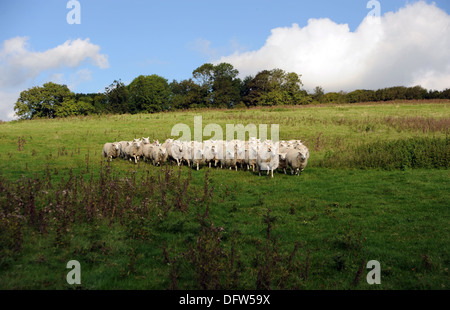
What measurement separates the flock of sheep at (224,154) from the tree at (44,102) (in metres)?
54.2

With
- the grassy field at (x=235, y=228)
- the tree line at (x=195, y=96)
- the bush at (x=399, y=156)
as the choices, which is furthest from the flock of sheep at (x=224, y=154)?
the tree line at (x=195, y=96)

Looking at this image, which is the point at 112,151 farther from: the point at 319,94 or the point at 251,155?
the point at 319,94

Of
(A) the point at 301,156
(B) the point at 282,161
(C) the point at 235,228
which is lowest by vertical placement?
(C) the point at 235,228

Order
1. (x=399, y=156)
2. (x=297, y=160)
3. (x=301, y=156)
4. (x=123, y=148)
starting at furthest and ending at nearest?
(x=123, y=148), (x=399, y=156), (x=297, y=160), (x=301, y=156)

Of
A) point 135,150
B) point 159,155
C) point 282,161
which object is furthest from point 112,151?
point 282,161

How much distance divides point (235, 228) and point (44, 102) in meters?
72.4

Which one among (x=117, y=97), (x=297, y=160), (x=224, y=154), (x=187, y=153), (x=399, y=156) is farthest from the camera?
(x=117, y=97)

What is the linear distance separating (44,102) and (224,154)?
208 feet

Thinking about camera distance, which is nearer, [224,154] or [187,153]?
[224,154]

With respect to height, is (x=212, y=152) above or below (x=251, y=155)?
above

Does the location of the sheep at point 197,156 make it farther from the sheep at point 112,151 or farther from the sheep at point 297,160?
the sheep at point 112,151

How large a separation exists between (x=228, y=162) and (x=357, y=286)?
13603 millimetres

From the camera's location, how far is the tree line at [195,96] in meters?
66.2

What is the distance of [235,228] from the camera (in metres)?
9.14
